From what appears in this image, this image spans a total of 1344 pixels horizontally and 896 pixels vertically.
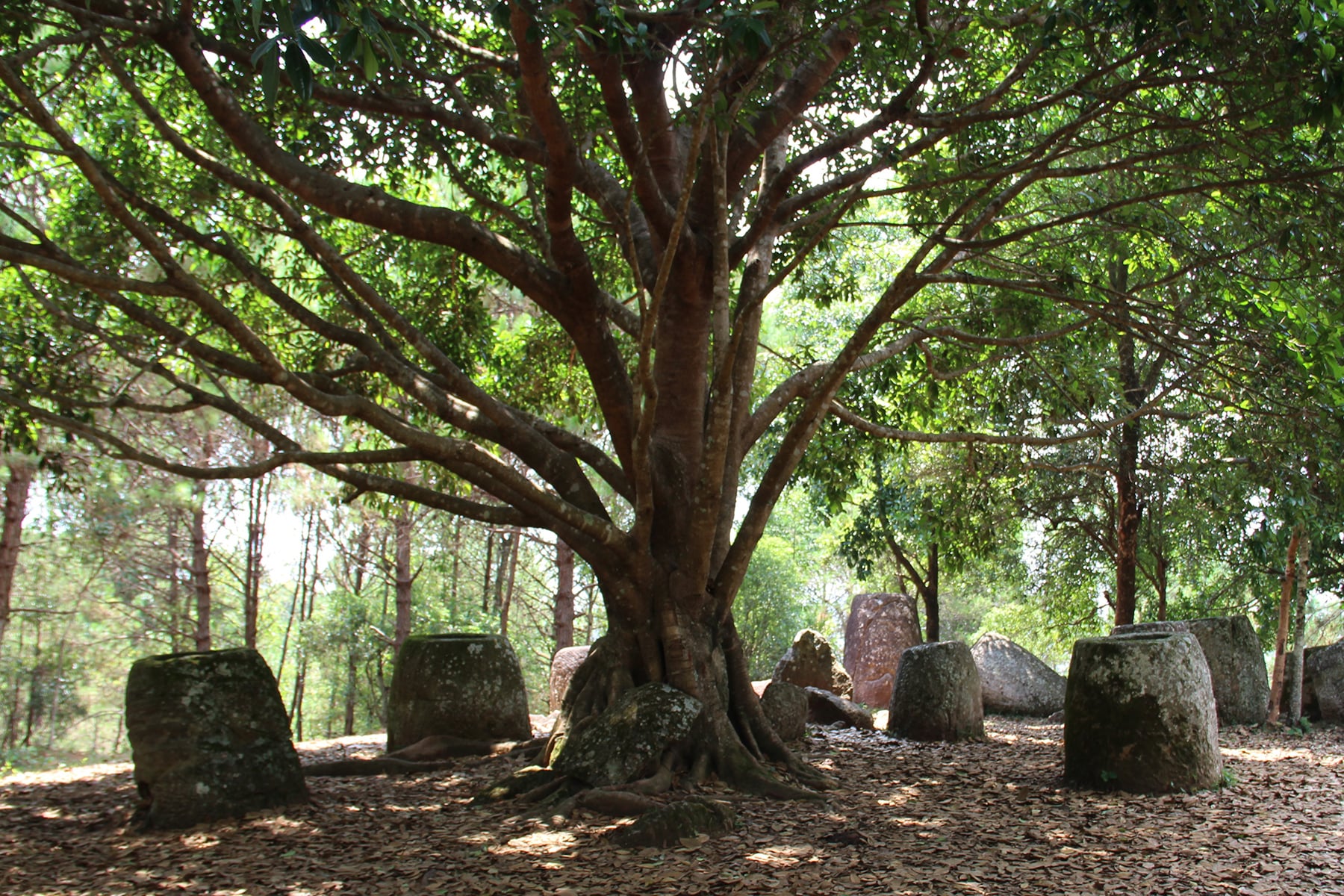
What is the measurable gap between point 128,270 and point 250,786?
5.77 metres

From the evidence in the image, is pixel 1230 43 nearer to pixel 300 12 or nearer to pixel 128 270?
pixel 300 12

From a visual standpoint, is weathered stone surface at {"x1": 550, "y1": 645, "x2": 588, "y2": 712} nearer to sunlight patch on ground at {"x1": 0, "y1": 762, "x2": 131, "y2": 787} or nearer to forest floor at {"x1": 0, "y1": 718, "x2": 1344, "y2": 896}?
forest floor at {"x1": 0, "y1": 718, "x2": 1344, "y2": 896}

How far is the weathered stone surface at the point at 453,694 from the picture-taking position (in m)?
8.74

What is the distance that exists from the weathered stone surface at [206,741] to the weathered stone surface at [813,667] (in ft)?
27.9

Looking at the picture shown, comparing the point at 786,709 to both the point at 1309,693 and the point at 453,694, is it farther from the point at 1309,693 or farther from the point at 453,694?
the point at 1309,693

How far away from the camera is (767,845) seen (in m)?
5.13

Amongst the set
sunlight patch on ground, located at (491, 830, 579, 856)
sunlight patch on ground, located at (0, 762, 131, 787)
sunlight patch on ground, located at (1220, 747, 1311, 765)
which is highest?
sunlight patch on ground, located at (1220, 747, 1311, 765)

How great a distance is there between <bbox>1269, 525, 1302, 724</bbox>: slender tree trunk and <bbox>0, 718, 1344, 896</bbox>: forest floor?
2717 mm

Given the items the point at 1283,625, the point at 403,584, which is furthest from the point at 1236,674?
the point at 403,584

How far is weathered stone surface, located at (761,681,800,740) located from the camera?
898cm

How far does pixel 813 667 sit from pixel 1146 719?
24.7ft

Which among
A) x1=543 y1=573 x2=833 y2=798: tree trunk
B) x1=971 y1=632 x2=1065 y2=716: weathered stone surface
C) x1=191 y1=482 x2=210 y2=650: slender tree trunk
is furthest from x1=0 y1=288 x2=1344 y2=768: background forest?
x1=543 y1=573 x2=833 y2=798: tree trunk

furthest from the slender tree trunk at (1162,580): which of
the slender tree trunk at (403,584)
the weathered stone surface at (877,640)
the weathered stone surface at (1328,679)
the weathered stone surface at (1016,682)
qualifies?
the slender tree trunk at (403,584)

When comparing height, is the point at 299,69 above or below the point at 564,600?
above
